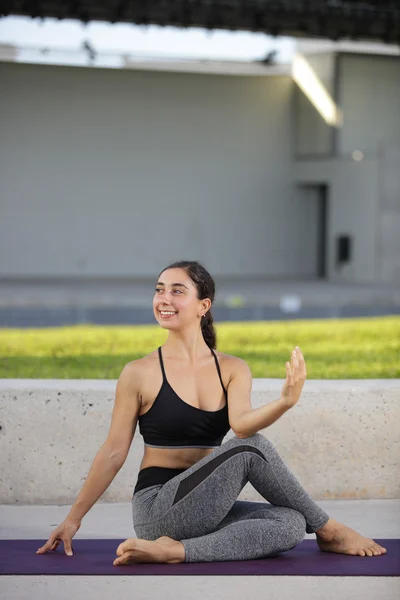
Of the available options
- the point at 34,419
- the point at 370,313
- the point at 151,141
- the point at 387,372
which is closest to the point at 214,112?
the point at 151,141

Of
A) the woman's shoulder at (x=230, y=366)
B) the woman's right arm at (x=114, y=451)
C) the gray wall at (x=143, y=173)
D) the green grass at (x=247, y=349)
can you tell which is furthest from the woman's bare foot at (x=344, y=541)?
the gray wall at (x=143, y=173)

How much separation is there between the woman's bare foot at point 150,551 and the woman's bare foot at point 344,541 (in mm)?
587

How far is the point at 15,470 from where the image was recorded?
17.4 ft

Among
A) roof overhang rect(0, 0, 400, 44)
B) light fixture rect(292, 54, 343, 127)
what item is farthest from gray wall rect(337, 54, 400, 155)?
roof overhang rect(0, 0, 400, 44)

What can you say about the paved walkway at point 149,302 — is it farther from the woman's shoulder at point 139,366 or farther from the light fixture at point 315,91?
the woman's shoulder at point 139,366

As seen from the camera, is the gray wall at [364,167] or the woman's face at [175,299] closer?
the woman's face at [175,299]

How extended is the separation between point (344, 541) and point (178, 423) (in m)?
0.83

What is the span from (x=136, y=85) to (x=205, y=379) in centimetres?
2867

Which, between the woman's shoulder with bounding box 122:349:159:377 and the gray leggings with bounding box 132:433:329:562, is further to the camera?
the woman's shoulder with bounding box 122:349:159:377

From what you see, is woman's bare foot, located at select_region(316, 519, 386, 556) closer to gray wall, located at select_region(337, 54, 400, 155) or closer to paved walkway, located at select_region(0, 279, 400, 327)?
paved walkway, located at select_region(0, 279, 400, 327)

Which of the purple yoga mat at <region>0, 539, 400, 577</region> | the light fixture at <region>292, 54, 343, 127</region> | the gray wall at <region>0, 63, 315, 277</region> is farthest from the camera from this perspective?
the light fixture at <region>292, 54, 343, 127</region>

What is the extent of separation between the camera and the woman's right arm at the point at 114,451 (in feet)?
12.9

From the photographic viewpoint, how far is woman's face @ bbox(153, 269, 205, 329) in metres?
4.02

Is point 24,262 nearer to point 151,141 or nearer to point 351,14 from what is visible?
point 151,141
